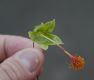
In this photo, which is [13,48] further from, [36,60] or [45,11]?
[45,11]

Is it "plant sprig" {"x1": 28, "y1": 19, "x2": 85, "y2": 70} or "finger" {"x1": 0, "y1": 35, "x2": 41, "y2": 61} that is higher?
"plant sprig" {"x1": 28, "y1": 19, "x2": 85, "y2": 70}

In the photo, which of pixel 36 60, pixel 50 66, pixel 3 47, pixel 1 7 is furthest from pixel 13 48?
pixel 1 7

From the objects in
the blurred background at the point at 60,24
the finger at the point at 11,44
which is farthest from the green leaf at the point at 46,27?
the blurred background at the point at 60,24

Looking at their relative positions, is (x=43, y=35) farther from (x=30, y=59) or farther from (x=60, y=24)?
(x=60, y=24)

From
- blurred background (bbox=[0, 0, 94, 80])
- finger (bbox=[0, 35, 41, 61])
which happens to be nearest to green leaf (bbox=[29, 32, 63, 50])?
finger (bbox=[0, 35, 41, 61])

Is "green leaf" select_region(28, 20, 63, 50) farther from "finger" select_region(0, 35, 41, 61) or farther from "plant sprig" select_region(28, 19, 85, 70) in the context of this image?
"finger" select_region(0, 35, 41, 61)

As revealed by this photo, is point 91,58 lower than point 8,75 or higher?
lower

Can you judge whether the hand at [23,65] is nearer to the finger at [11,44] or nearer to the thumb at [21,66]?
the thumb at [21,66]
